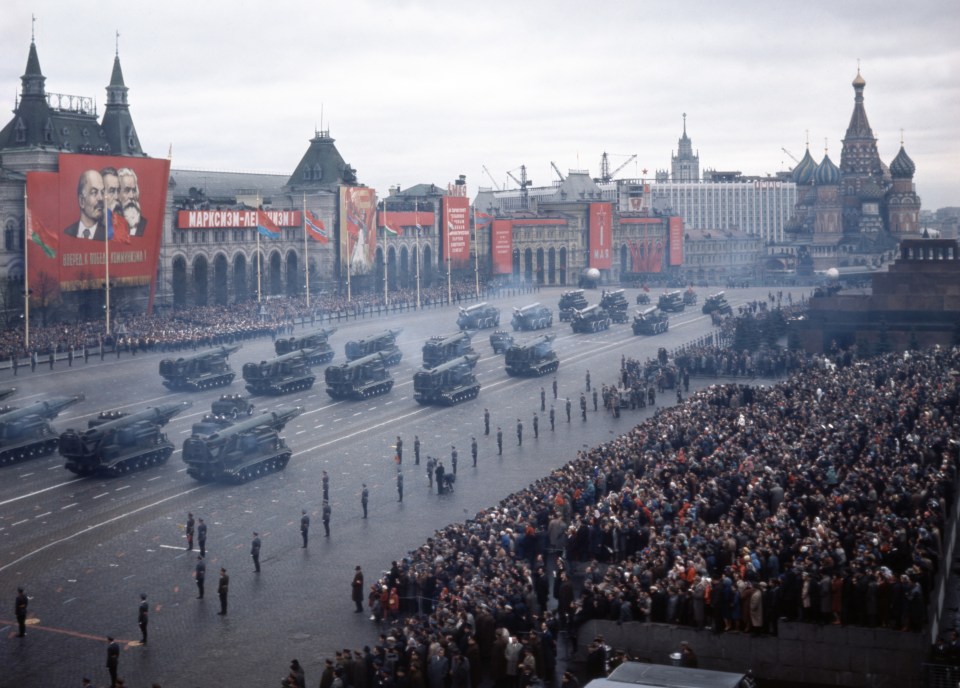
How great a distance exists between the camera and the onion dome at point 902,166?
476ft

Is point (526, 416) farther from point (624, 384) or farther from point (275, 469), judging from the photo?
point (275, 469)

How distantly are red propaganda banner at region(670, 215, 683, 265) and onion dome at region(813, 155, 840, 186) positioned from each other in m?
20.6

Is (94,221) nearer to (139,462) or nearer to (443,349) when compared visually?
(443,349)

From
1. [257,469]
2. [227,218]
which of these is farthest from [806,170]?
[257,469]

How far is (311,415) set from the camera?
5016 cm

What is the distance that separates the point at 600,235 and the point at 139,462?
97689mm

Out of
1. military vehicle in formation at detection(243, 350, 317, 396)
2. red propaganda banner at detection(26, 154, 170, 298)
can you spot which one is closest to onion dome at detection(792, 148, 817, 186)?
red propaganda banner at detection(26, 154, 170, 298)

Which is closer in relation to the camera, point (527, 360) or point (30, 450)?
point (30, 450)

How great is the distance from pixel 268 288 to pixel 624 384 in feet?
155

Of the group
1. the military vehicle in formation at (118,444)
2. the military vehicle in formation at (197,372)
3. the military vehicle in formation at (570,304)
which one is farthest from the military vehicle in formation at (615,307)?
the military vehicle in formation at (118,444)

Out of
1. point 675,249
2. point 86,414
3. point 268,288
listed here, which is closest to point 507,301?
point 268,288

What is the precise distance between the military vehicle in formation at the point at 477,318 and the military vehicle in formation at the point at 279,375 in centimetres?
2415

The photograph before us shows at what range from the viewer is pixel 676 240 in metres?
146

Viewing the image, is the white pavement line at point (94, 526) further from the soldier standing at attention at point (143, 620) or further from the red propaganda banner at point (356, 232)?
the red propaganda banner at point (356, 232)
